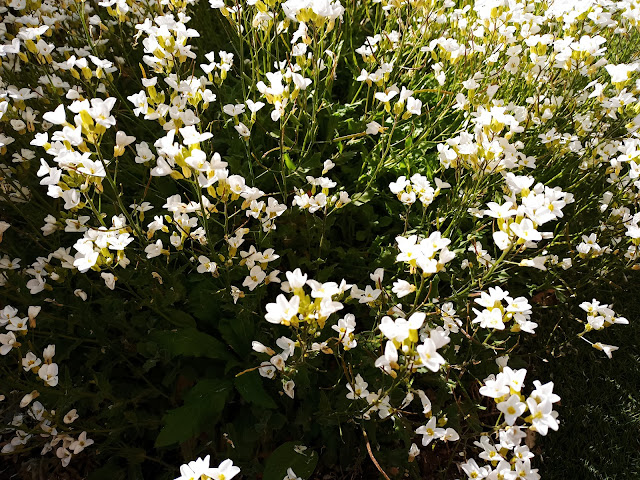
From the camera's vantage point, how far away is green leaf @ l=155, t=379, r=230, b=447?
1.90 m

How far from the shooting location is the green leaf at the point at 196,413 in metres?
1.90

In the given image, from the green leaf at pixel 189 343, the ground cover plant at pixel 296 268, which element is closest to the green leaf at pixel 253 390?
the ground cover plant at pixel 296 268

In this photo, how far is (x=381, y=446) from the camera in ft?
7.13

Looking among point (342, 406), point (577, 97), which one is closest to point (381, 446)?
point (342, 406)

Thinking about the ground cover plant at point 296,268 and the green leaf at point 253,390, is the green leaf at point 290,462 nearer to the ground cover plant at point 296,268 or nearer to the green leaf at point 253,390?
the ground cover plant at point 296,268

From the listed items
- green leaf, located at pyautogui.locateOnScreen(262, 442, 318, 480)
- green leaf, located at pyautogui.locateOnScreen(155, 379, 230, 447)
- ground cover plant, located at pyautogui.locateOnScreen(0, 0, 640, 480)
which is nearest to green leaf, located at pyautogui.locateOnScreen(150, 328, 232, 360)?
ground cover plant, located at pyautogui.locateOnScreen(0, 0, 640, 480)

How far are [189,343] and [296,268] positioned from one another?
59cm

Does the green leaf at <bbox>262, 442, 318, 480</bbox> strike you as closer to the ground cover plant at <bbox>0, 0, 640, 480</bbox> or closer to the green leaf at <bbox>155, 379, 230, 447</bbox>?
the ground cover plant at <bbox>0, 0, 640, 480</bbox>

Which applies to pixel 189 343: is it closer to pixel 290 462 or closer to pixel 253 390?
pixel 253 390

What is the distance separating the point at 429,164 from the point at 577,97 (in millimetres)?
920

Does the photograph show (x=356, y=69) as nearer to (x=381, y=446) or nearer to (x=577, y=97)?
(x=577, y=97)

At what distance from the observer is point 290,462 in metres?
1.97

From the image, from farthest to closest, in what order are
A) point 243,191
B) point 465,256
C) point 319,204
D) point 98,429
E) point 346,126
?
1. point 346,126
2. point 465,256
3. point 319,204
4. point 98,429
5. point 243,191

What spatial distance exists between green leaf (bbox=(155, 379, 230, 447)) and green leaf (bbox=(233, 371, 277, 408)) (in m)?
0.09
